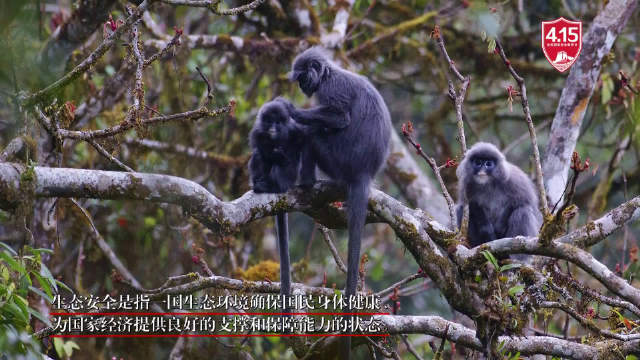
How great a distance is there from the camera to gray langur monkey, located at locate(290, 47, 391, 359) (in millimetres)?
4000

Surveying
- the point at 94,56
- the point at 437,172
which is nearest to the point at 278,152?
the point at 437,172

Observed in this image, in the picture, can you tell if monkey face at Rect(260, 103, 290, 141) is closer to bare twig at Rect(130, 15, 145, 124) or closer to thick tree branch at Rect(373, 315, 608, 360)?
bare twig at Rect(130, 15, 145, 124)

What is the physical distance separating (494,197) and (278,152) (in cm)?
176

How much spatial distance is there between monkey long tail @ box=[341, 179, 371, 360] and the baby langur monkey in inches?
17.0

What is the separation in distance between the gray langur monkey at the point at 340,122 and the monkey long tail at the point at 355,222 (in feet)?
0.59

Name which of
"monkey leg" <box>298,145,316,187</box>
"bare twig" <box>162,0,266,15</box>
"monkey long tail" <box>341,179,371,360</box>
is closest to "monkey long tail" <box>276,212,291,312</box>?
"monkey leg" <box>298,145,316,187</box>

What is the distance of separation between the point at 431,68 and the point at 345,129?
Result: 3.42 meters

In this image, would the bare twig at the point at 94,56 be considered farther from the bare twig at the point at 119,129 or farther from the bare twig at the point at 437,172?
the bare twig at the point at 437,172

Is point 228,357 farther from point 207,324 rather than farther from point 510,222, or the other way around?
point 510,222

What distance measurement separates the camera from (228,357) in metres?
5.16

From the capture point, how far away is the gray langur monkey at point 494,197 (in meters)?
4.78

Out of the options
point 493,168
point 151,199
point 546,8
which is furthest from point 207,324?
point 546,8

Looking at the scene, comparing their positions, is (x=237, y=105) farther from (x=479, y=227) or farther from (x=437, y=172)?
(x=437, y=172)

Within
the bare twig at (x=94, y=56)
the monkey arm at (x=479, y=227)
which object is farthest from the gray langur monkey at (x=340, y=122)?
the bare twig at (x=94, y=56)
